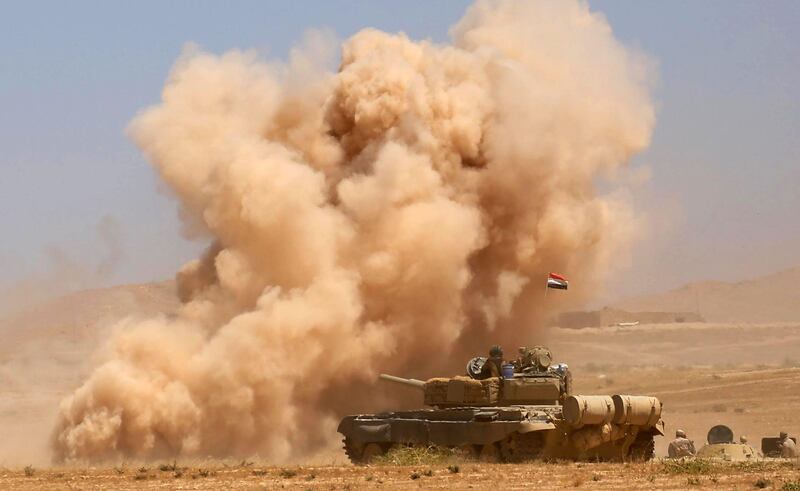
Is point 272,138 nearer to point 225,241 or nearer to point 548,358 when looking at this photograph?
point 225,241

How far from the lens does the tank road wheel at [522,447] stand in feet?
85.9

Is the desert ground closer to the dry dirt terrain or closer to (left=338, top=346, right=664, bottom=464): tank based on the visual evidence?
the dry dirt terrain

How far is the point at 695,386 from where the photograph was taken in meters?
62.0

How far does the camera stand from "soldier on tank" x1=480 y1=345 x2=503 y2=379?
95.3 feet

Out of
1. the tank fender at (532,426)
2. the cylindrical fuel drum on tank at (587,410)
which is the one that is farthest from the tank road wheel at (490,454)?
the cylindrical fuel drum on tank at (587,410)

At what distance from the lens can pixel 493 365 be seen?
1147 inches

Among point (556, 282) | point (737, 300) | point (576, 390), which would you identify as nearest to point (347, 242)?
point (556, 282)

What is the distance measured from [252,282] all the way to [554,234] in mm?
8138

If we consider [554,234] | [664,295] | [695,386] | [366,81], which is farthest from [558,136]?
[664,295]

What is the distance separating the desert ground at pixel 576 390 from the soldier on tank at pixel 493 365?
374cm

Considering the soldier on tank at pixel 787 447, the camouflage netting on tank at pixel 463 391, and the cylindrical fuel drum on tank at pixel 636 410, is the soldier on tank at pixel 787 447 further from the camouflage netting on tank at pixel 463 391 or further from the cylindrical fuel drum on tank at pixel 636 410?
the camouflage netting on tank at pixel 463 391

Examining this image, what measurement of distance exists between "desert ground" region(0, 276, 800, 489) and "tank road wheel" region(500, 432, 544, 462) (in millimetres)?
1055

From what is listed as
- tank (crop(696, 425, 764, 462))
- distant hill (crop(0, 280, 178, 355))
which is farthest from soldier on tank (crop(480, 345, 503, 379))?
distant hill (crop(0, 280, 178, 355))

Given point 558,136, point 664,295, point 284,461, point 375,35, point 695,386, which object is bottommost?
point 284,461
